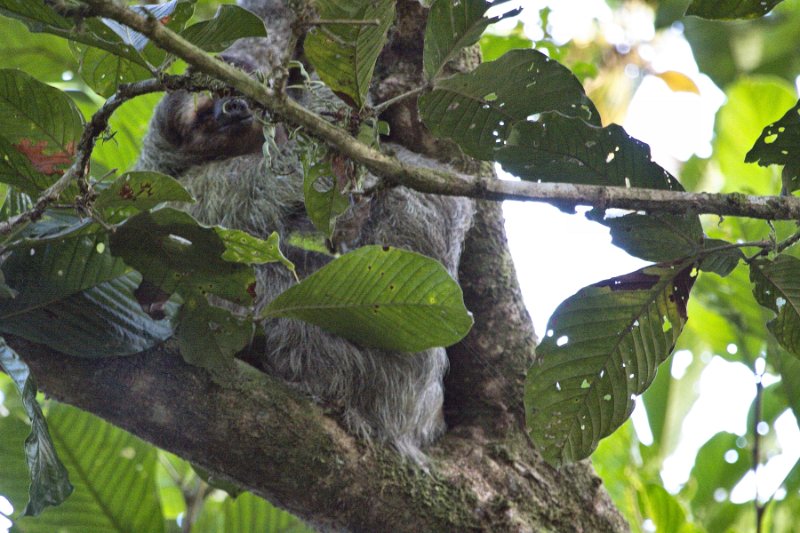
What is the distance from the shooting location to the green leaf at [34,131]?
223 centimetres

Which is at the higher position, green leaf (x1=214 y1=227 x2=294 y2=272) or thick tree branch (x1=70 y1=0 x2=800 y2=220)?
thick tree branch (x1=70 y1=0 x2=800 y2=220)

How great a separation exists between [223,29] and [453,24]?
558 mm

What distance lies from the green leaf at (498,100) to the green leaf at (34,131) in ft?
3.18

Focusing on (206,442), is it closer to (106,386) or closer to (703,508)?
(106,386)

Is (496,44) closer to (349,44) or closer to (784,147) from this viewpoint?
(784,147)

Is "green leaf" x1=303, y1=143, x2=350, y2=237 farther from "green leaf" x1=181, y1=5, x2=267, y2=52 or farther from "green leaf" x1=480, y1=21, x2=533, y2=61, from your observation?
"green leaf" x1=480, y1=21, x2=533, y2=61

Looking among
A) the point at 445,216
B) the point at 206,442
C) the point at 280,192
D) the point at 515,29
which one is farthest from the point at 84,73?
the point at 515,29

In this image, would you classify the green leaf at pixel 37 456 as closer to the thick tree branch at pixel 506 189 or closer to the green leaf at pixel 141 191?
the green leaf at pixel 141 191

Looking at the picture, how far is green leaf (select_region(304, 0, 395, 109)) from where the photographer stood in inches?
75.6

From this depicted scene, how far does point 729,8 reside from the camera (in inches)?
80.7

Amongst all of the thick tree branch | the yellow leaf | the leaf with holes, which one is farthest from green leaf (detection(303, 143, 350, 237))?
the yellow leaf

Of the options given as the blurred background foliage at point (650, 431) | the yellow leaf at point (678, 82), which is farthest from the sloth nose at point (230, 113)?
the yellow leaf at point (678, 82)

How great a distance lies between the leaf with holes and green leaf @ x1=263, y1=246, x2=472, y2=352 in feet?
2.88

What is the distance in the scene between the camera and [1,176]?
228 cm
